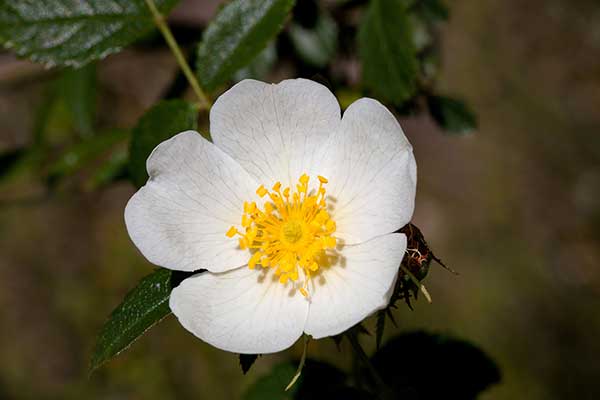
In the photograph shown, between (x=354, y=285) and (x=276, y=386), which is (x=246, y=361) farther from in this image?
(x=276, y=386)

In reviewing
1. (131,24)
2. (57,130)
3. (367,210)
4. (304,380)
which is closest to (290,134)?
(367,210)

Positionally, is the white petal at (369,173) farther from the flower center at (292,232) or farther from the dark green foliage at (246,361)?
the dark green foliage at (246,361)

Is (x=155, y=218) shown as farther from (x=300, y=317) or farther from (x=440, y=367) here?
(x=440, y=367)

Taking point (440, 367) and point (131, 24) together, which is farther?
Result: point (440, 367)

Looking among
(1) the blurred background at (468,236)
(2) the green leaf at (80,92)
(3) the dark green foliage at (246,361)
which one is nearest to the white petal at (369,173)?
(3) the dark green foliage at (246,361)

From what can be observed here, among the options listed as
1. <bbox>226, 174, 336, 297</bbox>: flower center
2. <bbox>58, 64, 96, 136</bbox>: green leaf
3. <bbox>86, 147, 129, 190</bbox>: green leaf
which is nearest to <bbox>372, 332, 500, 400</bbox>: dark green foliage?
<bbox>226, 174, 336, 297</bbox>: flower center
